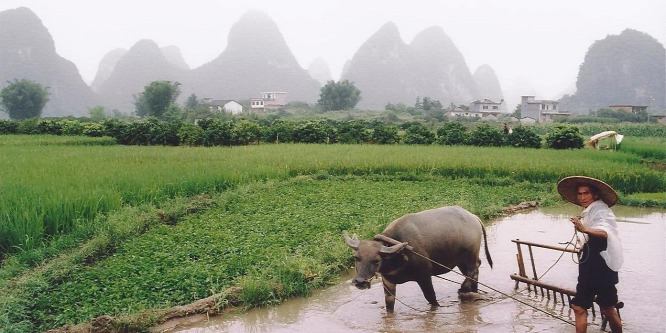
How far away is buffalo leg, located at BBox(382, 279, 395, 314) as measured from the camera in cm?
453

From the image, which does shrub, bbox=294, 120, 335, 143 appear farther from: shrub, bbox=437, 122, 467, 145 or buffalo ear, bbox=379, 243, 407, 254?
buffalo ear, bbox=379, 243, 407, 254

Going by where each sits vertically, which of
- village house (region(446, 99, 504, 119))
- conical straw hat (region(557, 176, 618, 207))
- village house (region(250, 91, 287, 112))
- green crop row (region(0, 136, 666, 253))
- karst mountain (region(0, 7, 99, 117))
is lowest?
green crop row (region(0, 136, 666, 253))

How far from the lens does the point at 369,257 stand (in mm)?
4195

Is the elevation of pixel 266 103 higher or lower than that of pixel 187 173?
higher

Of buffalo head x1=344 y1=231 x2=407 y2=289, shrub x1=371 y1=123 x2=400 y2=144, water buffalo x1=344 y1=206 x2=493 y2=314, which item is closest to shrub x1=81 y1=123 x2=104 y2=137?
shrub x1=371 y1=123 x2=400 y2=144

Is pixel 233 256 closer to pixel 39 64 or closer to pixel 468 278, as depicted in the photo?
pixel 468 278

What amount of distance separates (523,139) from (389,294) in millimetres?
17331

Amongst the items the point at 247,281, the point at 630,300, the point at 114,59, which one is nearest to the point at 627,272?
the point at 630,300

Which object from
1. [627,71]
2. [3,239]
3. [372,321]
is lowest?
[372,321]

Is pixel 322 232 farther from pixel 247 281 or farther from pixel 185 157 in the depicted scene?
pixel 185 157

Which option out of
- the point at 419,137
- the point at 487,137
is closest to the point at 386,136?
the point at 419,137

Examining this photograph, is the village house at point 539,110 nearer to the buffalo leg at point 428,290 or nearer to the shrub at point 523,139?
the shrub at point 523,139

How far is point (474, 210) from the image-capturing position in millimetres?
8719

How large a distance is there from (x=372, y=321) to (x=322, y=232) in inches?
102
